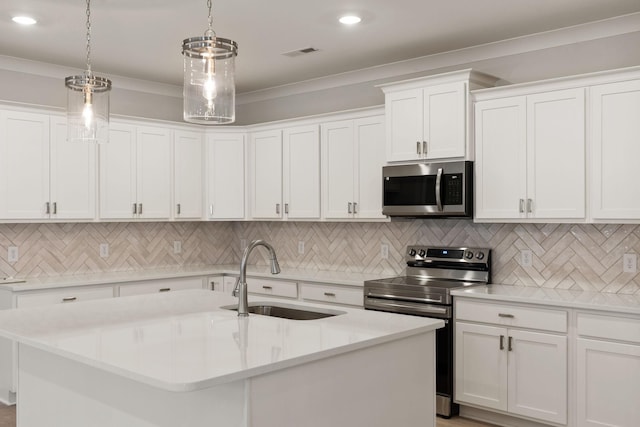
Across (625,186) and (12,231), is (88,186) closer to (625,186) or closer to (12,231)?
(12,231)

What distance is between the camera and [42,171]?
16.4 feet

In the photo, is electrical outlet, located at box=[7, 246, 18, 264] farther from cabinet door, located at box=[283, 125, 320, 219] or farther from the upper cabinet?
the upper cabinet

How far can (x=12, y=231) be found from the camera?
5.16 m

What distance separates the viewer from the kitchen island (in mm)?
2078

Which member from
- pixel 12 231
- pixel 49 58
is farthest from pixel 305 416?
pixel 49 58

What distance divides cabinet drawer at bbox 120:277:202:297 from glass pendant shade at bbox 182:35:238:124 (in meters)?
3.23

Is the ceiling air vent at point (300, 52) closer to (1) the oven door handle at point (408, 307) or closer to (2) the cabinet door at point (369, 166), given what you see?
(2) the cabinet door at point (369, 166)

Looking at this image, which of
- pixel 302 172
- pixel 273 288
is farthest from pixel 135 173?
pixel 273 288

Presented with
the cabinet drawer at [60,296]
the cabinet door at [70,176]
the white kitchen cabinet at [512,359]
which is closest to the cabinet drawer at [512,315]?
the white kitchen cabinet at [512,359]

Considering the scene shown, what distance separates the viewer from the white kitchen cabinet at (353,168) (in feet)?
16.9

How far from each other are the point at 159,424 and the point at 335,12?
9.23 feet

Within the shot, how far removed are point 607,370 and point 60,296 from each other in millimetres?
3979

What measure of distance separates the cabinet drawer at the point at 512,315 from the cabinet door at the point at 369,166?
1.19 meters

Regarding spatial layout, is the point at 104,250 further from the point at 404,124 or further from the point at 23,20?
the point at 404,124
